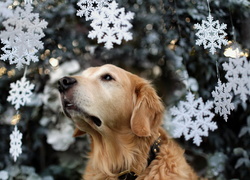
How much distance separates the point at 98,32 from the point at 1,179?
5.74ft

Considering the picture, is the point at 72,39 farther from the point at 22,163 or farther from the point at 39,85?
the point at 22,163

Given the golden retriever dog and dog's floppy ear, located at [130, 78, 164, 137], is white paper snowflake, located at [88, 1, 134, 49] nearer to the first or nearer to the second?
the golden retriever dog

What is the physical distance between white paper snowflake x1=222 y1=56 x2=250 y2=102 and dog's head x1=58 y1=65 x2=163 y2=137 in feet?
1.74

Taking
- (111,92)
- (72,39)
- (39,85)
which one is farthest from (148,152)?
(39,85)

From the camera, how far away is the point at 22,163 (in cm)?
276

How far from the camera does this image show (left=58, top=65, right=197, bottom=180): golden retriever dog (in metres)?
1.71

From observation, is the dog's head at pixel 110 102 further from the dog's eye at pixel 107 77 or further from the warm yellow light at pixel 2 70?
the warm yellow light at pixel 2 70

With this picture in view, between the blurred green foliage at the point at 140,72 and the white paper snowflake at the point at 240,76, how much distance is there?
2.46ft

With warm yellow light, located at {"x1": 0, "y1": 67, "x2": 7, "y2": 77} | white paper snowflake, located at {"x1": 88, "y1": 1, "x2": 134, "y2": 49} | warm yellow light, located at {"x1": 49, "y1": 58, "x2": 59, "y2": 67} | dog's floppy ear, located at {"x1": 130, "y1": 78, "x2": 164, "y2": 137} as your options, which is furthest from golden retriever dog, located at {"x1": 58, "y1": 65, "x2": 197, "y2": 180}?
warm yellow light, located at {"x1": 0, "y1": 67, "x2": 7, "y2": 77}

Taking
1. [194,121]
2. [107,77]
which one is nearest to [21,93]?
[107,77]

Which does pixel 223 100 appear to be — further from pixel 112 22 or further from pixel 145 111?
pixel 112 22

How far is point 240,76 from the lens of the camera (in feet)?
4.93

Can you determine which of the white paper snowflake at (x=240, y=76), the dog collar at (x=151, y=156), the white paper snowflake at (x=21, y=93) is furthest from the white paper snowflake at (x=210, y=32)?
the white paper snowflake at (x=21, y=93)

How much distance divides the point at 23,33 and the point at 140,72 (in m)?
1.28
